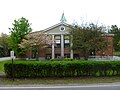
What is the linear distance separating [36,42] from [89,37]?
1180 cm

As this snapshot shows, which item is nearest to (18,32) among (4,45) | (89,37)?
(89,37)

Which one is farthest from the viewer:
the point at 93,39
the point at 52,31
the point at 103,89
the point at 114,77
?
the point at 52,31

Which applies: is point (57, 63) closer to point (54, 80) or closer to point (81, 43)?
point (54, 80)

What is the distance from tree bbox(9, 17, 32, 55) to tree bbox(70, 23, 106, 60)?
41.6ft

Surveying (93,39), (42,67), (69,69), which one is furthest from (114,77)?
(93,39)

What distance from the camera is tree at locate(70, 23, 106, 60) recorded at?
42.4m

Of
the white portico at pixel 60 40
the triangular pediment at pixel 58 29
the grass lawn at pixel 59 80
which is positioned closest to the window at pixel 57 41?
the white portico at pixel 60 40

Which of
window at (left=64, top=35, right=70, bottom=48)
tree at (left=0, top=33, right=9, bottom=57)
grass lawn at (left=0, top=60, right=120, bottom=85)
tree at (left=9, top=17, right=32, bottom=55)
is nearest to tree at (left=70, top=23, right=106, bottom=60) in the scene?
window at (left=64, top=35, right=70, bottom=48)

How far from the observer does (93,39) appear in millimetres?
42312

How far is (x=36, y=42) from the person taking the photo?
49719 mm

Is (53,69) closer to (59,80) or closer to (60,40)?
(59,80)

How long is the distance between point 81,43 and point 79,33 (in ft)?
5.49

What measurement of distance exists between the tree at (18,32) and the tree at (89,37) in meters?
12.7

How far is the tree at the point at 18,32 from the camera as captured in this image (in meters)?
51.6
